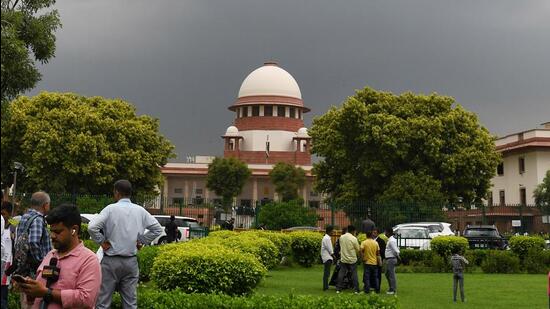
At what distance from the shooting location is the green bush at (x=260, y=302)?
6.16m

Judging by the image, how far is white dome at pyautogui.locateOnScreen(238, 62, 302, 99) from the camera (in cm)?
6588

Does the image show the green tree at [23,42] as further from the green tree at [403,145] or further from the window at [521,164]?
the window at [521,164]

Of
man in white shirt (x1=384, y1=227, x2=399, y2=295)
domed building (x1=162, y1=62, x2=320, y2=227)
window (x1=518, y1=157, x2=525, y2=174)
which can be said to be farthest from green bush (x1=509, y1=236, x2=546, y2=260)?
domed building (x1=162, y1=62, x2=320, y2=227)

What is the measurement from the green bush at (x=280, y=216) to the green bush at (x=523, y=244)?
34.5ft

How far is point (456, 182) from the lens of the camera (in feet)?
104

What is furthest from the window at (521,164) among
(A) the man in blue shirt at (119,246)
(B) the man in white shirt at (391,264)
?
(A) the man in blue shirt at (119,246)

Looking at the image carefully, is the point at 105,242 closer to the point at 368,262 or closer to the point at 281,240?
the point at 368,262

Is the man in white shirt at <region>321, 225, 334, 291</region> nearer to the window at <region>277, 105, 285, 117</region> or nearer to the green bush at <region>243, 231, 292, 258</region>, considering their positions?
the green bush at <region>243, 231, 292, 258</region>

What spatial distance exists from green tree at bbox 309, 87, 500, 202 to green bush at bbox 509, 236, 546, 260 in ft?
42.4

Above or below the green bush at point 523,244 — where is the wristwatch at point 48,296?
below

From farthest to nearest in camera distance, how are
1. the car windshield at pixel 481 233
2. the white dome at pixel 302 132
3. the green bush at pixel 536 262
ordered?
the white dome at pixel 302 132 → the car windshield at pixel 481 233 → the green bush at pixel 536 262

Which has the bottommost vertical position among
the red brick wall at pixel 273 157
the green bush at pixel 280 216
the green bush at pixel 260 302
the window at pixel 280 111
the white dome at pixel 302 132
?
the green bush at pixel 260 302

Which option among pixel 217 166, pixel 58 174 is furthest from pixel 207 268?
pixel 217 166

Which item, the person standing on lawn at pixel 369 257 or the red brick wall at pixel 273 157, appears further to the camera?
the red brick wall at pixel 273 157
